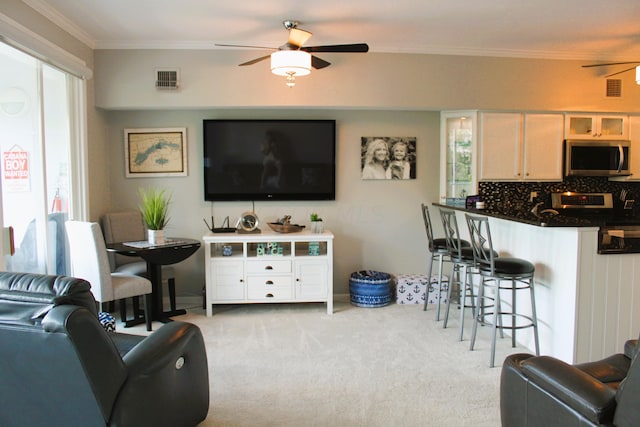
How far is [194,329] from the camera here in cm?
243

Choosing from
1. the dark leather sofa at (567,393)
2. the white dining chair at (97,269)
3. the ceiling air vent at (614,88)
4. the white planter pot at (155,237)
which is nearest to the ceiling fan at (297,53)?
the white planter pot at (155,237)

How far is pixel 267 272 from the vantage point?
4.62 metres

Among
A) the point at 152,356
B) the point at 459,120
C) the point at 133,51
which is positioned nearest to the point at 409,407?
the point at 152,356

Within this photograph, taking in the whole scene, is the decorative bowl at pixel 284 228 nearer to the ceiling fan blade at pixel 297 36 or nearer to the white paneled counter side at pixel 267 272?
the white paneled counter side at pixel 267 272

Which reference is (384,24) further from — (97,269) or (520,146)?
(97,269)

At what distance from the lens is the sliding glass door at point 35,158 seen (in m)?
3.29

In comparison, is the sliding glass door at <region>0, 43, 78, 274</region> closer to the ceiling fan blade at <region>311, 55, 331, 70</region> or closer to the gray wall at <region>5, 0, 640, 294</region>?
the gray wall at <region>5, 0, 640, 294</region>

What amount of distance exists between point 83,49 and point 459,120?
3.70m

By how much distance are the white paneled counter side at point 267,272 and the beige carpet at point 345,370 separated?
0.58ft

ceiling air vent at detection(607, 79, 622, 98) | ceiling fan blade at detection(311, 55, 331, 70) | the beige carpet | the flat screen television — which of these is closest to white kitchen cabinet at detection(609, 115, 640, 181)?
ceiling air vent at detection(607, 79, 622, 98)

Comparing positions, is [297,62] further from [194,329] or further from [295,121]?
[194,329]

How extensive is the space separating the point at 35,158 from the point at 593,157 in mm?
5213

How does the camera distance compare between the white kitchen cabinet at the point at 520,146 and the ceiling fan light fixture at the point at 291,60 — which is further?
the white kitchen cabinet at the point at 520,146

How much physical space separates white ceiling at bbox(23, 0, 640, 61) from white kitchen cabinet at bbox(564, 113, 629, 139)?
0.61 m
